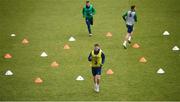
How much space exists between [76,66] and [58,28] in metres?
6.03

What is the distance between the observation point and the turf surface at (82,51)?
627 inches

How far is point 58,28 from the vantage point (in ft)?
79.0

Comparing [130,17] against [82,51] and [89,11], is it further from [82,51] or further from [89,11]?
[89,11]

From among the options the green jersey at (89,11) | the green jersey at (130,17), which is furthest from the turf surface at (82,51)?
the green jersey at (130,17)

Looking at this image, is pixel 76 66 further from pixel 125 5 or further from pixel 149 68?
pixel 125 5

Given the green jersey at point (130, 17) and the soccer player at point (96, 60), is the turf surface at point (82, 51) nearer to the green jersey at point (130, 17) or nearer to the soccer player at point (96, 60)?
the soccer player at point (96, 60)

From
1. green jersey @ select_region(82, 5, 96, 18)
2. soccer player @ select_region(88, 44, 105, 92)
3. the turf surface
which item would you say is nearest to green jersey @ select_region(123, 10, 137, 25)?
the turf surface

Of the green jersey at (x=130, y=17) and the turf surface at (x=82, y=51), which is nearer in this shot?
the turf surface at (x=82, y=51)

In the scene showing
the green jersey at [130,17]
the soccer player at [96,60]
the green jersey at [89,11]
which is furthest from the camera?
the green jersey at [89,11]

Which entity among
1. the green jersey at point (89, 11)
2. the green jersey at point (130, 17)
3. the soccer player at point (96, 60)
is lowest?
the soccer player at point (96, 60)

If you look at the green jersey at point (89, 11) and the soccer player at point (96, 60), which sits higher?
the green jersey at point (89, 11)

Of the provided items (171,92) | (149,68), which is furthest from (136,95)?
(149,68)

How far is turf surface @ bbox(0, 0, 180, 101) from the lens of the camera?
15.9 metres

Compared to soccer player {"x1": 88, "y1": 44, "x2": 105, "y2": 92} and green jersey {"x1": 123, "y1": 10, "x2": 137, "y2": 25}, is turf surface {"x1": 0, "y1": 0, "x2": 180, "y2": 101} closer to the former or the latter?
soccer player {"x1": 88, "y1": 44, "x2": 105, "y2": 92}
